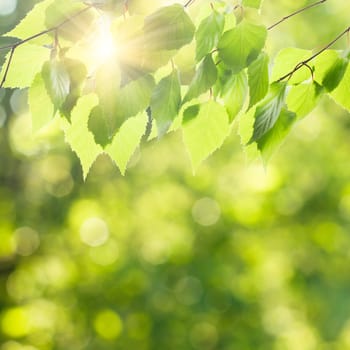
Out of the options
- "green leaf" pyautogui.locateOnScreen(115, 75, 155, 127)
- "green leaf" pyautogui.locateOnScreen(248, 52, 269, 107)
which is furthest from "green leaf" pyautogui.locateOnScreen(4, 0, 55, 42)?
"green leaf" pyautogui.locateOnScreen(248, 52, 269, 107)

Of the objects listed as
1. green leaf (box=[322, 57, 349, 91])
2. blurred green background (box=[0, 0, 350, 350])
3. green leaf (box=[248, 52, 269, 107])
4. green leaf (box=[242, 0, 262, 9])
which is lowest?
→ blurred green background (box=[0, 0, 350, 350])

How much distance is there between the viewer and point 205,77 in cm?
153

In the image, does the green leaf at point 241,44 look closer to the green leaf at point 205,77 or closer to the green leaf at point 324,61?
the green leaf at point 205,77

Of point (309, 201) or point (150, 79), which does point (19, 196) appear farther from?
point (150, 79)

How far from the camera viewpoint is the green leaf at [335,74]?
1670 mm

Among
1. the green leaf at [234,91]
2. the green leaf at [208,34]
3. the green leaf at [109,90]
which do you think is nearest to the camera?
the green leaf at [109,90]

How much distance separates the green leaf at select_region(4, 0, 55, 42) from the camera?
150 cm

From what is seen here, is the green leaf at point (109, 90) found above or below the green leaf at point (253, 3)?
above

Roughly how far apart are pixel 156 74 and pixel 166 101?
0.13 m

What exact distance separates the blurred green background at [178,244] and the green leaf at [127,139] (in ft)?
30.5

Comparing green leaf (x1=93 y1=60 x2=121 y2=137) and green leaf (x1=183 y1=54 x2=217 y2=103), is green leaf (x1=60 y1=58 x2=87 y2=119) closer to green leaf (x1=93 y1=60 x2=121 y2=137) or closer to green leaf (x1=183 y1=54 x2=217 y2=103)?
green leaf (x1=93 y1=60 x2=121 y2=137)

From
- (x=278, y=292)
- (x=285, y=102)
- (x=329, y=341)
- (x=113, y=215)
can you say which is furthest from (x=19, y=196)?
(x=285, y=102)

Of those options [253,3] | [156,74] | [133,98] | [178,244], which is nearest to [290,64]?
[253,3]

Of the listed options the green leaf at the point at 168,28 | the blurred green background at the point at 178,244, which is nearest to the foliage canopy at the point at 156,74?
the green leaf at the point at 168,28
